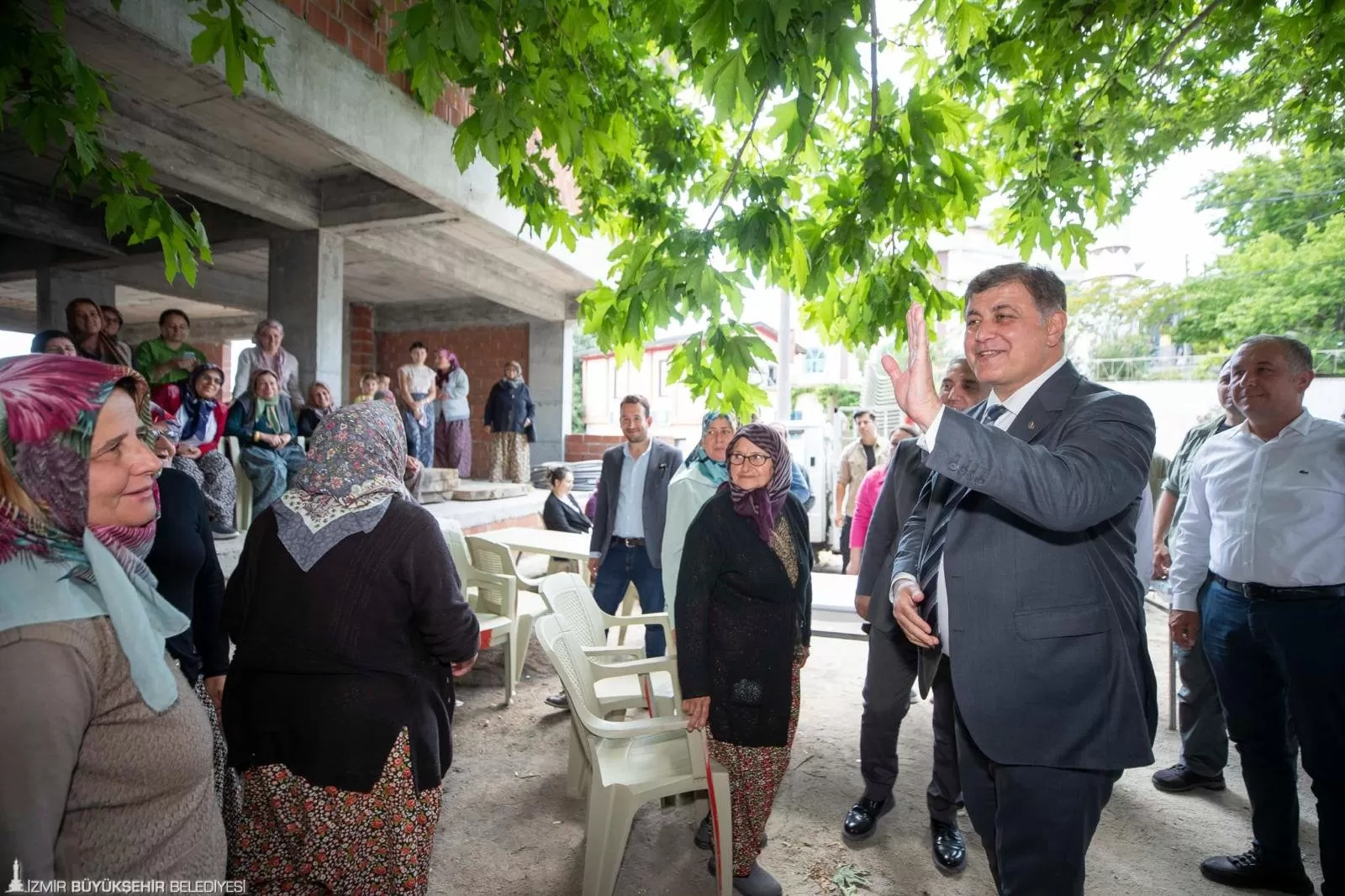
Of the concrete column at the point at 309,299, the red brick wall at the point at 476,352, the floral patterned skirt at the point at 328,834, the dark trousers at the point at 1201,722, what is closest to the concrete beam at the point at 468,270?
the concrete column at the point at 309,299

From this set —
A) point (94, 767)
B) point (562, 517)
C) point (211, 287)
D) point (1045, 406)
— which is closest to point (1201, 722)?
point (1045, 406)

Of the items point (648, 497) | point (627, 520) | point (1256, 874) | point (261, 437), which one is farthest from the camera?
point (261, 437)

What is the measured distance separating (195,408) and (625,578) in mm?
3721

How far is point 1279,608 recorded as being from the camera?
2.37 m

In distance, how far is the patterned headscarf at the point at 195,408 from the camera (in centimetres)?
514

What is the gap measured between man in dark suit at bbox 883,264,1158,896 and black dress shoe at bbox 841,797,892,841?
1344 millimetres

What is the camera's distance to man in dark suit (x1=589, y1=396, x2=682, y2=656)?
4320 millimetres

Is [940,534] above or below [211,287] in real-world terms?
below

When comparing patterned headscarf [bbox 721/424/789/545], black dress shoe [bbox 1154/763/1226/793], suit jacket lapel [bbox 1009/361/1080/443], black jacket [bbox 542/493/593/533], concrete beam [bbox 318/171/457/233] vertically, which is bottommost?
black dress shoe [bbox 1154/763/1226/793]

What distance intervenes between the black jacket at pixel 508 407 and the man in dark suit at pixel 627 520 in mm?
5711

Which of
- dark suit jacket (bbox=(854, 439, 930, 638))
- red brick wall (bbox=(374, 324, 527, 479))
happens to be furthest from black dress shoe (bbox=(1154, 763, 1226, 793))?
red brick wall (bbox=(374, 324, 527, 479))

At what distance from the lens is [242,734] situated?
1.70m

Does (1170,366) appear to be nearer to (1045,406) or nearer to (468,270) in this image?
(468,270)

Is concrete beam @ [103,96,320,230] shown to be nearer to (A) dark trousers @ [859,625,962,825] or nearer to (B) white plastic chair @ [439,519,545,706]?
(B) white plastic chair @ [439,519,545,706]
